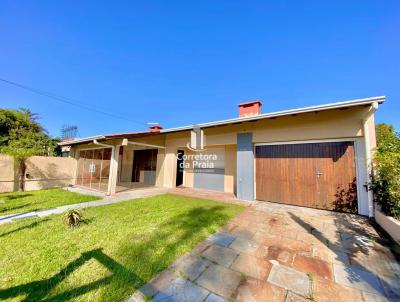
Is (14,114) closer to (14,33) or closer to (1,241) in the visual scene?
(14,33)

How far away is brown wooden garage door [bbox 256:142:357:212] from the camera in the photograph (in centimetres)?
586

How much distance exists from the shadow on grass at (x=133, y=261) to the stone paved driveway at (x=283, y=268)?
213 mm

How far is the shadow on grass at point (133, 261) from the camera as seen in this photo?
2109 millimetres

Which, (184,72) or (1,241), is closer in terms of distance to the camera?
(1,241)

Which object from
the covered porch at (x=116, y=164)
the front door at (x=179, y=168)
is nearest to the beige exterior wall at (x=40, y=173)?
the covered porch at (x=116, y=164)

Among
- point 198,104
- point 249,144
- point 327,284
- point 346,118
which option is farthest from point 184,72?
point 327,284

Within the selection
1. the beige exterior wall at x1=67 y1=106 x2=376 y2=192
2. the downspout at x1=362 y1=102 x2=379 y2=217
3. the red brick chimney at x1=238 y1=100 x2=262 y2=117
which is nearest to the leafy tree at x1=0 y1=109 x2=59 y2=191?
the beige exterior wall at x1=67 y1=106 x2=376 y2=192

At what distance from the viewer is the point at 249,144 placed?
7633mm

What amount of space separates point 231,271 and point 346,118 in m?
6.17

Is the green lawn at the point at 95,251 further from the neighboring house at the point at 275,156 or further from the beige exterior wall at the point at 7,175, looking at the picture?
the beige exterior wall at the point at 7,175

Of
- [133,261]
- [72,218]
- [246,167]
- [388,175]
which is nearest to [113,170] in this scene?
[72,218]

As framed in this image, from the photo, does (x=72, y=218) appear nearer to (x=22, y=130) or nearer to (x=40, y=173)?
(x=40, y=173)

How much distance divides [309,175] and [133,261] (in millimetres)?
6350

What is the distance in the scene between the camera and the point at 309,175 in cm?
643
